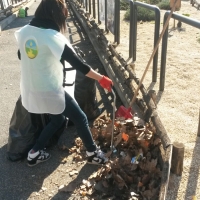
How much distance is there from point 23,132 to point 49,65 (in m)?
1.06

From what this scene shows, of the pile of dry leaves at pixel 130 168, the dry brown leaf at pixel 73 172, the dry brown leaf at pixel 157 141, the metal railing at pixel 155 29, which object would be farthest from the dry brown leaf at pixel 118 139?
the metal railing at pixel 155 29

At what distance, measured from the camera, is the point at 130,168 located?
10.2 feet

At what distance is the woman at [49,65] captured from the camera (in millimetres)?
2803

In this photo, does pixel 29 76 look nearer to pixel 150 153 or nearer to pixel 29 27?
pixel 29 27

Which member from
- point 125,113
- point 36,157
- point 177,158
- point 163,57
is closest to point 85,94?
point 125,113

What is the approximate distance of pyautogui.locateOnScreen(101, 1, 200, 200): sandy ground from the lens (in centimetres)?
304

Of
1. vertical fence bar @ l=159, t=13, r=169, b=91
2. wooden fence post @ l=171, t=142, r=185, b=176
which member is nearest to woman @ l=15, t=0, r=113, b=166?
wooden fence post @ l=171, t=142, r=185, b=176

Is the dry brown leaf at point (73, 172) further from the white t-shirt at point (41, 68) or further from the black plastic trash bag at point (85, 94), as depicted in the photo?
the black plastic trash bag at point (85, 94)

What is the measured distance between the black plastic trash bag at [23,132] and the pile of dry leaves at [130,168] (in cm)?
56

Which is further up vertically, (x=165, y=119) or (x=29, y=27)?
(x=29, y=27)

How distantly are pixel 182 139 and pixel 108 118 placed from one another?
111cm

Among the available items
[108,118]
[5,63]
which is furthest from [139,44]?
[108,118]

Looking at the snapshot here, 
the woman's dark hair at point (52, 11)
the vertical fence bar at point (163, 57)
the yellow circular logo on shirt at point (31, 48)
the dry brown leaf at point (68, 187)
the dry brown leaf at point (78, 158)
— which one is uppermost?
the woman's dark hair at point (52, 11)

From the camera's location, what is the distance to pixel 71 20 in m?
13.2
